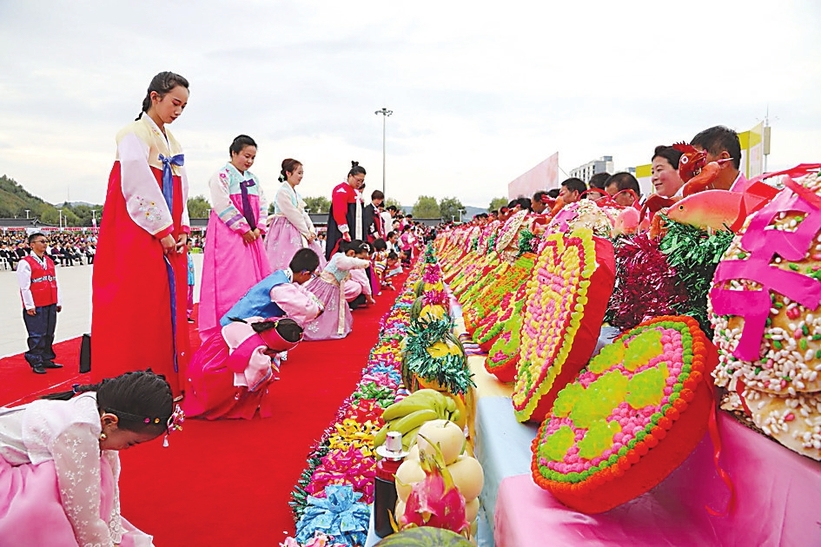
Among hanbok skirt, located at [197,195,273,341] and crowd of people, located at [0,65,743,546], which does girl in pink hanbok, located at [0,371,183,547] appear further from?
hanbok skirt, located at [197,195,273,341]

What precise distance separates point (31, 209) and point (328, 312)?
83.9 metres

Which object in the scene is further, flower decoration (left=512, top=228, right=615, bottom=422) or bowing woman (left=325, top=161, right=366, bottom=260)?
bowing woman (left=325, top=161, right=366, bottom=260)

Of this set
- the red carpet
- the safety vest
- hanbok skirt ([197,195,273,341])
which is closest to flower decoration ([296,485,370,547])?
the red carpet

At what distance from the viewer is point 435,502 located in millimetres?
1205

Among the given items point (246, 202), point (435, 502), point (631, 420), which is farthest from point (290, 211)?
point (631, 420)

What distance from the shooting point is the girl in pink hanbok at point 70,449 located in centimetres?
154

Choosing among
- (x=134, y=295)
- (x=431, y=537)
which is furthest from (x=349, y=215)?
(x=431, y=537)

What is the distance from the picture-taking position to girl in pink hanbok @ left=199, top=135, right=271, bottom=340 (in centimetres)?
435

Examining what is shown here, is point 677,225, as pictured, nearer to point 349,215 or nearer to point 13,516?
point 13,516

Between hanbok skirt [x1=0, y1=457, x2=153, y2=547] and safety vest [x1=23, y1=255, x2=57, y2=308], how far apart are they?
3759 mm

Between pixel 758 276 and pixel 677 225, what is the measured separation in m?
0.54

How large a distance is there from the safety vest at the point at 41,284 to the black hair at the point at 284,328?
2607 millimetres

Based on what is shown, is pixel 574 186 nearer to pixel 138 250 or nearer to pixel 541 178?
pixel 138 250

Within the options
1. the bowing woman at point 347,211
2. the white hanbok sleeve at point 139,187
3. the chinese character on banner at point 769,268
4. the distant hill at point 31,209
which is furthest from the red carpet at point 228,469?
the distant hill at point 31,209
